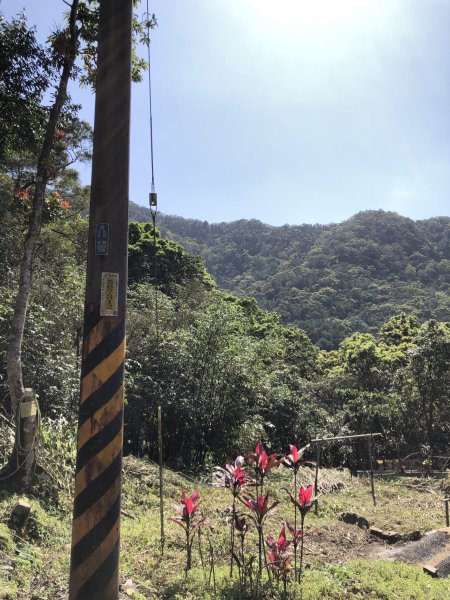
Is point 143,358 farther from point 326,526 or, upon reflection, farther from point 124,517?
point 326,526

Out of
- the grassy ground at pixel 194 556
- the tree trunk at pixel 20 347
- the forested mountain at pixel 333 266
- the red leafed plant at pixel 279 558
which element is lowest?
the grassy ground at pixel 194 556

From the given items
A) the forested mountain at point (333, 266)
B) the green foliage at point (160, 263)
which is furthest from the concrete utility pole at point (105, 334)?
the forested mountain at point (333, 266)

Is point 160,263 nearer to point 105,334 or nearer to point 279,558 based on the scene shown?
point 279,558

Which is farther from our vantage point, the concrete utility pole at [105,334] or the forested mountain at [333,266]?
the forested mountain at [333,266]

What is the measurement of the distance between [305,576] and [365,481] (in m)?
9.92

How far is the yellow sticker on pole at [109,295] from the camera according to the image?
7.65 feet

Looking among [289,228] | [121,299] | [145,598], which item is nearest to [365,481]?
[145,598]

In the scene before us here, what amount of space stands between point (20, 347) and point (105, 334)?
4.22m

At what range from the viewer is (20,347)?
19.6 ft

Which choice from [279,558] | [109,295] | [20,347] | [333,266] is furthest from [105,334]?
[333,266]

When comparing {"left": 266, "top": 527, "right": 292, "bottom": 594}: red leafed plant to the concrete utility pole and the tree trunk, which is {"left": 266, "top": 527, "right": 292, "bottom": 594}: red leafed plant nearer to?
the concrete utility pole

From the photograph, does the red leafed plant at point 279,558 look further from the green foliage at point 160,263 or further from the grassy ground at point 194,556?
the green foliage at point 160,263

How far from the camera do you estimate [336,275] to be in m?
64.0

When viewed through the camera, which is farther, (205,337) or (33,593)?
(205,337)
